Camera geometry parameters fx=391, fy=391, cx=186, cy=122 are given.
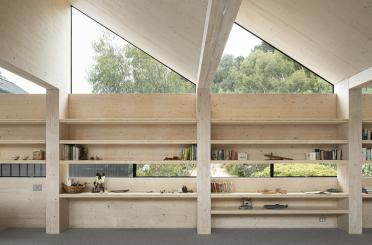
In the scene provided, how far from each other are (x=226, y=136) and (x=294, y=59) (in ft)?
6.49

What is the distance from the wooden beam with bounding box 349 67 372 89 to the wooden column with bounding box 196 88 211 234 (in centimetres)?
243

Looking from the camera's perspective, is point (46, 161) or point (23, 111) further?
point (23, 111)

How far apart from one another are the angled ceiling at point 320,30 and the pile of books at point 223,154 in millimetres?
2149

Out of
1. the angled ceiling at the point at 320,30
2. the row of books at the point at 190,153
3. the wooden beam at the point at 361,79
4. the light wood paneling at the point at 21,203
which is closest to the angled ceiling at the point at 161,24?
the angled ceiling at the point at 320,30

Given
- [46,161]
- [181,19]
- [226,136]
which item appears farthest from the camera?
[226,136]

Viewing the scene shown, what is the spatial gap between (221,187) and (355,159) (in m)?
2.41

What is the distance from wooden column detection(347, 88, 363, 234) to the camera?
6.78 m

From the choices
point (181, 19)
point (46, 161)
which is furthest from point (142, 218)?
point (181, 19)

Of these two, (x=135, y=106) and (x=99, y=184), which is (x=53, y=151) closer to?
(x=99, y=184)

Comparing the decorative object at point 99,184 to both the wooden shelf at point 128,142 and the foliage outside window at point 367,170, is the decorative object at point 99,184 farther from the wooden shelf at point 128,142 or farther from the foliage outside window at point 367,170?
the foliage outside window at point 367,170

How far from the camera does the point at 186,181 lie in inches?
292

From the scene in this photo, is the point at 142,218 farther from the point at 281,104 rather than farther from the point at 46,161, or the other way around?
the point at 281,104

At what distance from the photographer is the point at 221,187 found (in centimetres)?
722

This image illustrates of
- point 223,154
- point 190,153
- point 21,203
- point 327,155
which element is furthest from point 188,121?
point 21,203
